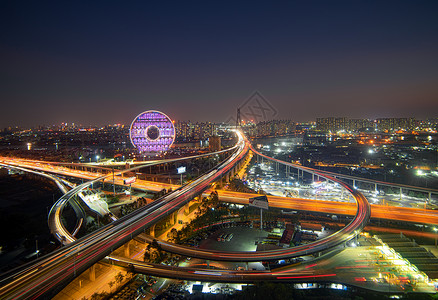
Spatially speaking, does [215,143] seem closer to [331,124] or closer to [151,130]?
[151,130]

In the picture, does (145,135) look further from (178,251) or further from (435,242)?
(435,242)

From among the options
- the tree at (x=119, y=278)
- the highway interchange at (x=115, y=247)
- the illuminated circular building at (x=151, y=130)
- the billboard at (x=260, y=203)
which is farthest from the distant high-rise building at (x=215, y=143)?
the tree at (x=119, y=278)

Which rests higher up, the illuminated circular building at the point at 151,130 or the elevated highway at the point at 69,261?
the illuminated circular building at the point at 151,130

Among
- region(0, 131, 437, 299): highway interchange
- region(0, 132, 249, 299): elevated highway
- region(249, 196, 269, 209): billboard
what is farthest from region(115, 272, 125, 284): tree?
region(249, 196, 269, 209): billboard

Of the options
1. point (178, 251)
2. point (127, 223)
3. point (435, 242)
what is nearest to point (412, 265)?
point (435, 242)

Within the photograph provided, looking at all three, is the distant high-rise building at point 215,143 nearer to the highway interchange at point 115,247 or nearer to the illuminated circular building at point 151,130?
the illuminated circular building at point 151,130

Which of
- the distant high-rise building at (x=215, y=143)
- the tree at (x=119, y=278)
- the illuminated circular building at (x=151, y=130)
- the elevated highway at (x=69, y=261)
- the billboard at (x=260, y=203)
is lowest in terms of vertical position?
the tree at (x=119, y=278)

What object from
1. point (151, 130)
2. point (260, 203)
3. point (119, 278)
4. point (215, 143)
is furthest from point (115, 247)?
point (215, 143)

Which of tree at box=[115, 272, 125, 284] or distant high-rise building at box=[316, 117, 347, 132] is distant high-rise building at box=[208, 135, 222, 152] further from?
distant high-rise building at box=[316, 117, 347, 132]

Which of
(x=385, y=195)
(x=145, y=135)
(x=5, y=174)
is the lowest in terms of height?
(x=385, y=195)
